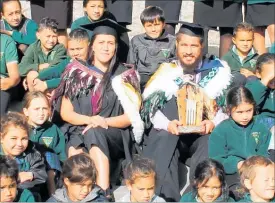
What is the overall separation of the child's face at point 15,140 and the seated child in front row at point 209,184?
115cm

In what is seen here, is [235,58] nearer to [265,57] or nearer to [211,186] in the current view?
[265,57]

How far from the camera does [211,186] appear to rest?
21.3 feet

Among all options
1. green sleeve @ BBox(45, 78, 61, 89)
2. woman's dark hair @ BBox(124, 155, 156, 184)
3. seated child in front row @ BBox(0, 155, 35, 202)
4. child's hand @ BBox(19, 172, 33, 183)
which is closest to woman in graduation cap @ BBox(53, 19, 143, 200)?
green sleeve @ BBox(45, 78, 61, 89)

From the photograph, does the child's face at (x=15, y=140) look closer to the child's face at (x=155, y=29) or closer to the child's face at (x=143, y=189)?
the child's face at (x=143, y=189)

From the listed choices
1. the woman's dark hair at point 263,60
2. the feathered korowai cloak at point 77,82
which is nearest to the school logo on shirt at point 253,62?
the woman's dark hair at point 263,60

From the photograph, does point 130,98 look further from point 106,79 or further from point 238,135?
point 238,135

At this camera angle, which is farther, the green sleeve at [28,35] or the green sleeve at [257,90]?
→ the green sleeve at [28,35]

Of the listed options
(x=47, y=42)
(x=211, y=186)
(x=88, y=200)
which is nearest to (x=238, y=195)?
(x=211, y=186)

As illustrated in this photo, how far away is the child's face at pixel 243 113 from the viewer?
280 inches

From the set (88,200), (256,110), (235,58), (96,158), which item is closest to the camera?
(88,200)

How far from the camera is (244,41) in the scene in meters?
8.22

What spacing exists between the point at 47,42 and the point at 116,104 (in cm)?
116

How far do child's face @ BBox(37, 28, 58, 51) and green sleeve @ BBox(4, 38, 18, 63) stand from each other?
0.79 ft

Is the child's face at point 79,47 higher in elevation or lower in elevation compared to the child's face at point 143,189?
higher
